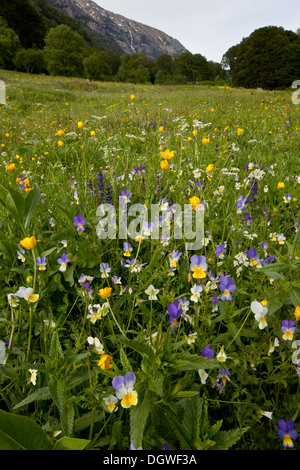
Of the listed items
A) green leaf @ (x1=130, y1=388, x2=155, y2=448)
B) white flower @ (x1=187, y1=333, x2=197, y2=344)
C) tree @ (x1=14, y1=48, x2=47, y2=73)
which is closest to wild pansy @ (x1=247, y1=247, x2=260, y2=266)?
white flower @ (x1=187, y1=333, x2=197, y2=344)

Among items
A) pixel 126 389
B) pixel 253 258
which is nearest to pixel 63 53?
pixel 253 258

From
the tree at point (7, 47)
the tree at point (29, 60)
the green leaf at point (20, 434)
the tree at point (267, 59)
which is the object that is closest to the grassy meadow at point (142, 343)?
the green leaf at point (20, 434)

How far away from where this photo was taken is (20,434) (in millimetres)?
726

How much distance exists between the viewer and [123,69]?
200 ft

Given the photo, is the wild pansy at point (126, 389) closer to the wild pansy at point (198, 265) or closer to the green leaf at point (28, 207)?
the wild pansy at point (198, 265)

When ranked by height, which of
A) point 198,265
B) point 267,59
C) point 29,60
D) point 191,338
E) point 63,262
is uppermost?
point 267,59

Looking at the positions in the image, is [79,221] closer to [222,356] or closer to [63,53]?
[222,356]

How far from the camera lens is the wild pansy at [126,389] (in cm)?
72

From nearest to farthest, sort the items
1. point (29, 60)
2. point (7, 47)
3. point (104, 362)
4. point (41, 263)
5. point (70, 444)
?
point (70, 444) → point (104, 362) → point (41, 263) → point (7, 47) → point (29, 60)

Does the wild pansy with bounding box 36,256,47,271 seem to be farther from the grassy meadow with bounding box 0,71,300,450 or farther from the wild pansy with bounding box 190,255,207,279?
the wild pansy with bounding box 190,255,207,279

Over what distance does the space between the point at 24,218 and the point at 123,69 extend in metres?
70.0

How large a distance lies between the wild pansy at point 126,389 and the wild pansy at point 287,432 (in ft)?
1.53

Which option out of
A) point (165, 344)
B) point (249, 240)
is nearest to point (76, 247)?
point (165, 344)

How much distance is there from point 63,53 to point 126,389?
51937mm
